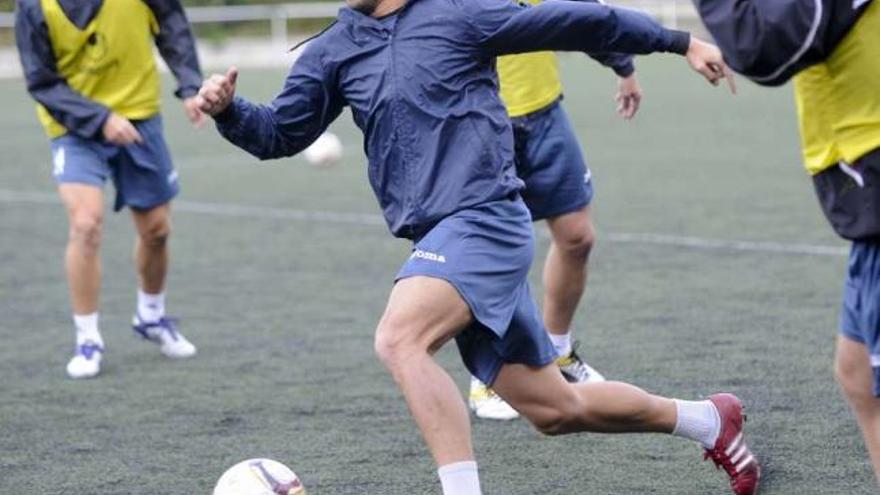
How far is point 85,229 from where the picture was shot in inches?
322

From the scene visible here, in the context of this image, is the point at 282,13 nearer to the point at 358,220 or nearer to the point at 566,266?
the point at 358,220

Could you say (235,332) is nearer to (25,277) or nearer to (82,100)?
(82,100)

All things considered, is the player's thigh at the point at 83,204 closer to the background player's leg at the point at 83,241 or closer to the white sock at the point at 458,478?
the background player's leg at the point at 83,241

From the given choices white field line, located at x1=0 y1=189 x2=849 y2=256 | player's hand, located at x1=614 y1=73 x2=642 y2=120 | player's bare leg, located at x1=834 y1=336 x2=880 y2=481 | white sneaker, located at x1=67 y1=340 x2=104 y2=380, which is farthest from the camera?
white field line, located at x1=0 y1=189 x2=849 y2=256

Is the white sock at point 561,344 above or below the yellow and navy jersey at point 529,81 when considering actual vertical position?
below

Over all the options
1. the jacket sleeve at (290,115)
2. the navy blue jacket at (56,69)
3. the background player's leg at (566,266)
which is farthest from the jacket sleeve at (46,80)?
the jacket sleeve at (290,115)

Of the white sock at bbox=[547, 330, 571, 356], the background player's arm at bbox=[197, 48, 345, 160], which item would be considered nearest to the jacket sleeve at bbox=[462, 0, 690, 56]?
the background player's arm at bbox=[197, 48, 345, 160]

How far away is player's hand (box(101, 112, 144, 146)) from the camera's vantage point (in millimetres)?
7895

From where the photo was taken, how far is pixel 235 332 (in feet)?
29.9

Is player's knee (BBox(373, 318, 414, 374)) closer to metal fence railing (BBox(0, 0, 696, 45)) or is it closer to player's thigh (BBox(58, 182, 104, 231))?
player's thigh (BBox(58, 182, 104, 231))

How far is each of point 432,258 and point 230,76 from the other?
2.66ft

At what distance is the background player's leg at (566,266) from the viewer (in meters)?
7.10

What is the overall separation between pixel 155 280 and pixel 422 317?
4.00 metres

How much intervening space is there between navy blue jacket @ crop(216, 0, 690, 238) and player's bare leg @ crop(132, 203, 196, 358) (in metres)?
3.23
